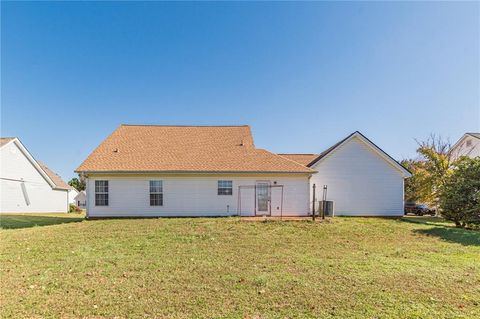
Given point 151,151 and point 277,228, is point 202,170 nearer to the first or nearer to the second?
point 151,151

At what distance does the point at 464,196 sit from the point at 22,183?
34.7 meters

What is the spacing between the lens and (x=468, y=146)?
32594mm

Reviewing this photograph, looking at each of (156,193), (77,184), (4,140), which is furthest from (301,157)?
(77,184)

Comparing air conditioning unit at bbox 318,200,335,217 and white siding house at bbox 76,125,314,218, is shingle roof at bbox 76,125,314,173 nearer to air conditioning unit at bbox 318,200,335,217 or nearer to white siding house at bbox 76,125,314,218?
white siding house at bbox 76,125,314,218

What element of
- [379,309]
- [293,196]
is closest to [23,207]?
[293,196]

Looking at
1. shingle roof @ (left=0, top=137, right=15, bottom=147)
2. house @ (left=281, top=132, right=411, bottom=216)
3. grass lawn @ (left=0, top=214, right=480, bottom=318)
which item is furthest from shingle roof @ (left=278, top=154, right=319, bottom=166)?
shingle roof @ (left=0, top=137, right=15, bottom=147)

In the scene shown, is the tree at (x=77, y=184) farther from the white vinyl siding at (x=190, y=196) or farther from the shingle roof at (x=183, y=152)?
→ the white vinyl siding at (x=190, y=196)

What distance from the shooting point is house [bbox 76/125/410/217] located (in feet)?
53.1

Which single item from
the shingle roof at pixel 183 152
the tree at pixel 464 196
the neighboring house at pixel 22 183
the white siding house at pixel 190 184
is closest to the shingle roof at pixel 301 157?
the shingle roof at pixel 183 152

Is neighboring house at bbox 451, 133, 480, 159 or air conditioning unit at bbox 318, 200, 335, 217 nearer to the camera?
air conditioning unit at bbox 318, 200, 335, 217

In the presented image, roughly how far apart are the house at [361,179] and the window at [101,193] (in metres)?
12.8

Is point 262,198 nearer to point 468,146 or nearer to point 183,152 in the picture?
point 183,152

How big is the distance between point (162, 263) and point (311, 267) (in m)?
3.85

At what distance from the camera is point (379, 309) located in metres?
4.66
